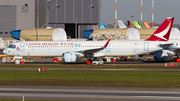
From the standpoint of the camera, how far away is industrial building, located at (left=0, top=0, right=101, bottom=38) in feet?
326

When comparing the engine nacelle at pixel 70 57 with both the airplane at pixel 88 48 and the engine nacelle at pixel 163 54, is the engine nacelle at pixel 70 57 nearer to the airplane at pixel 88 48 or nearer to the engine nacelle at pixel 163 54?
the airplane at pixel 88 48

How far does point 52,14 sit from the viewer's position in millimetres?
99125

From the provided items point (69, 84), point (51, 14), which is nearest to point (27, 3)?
point (51, 14)

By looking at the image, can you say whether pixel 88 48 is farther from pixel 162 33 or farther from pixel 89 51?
pixel 162 33

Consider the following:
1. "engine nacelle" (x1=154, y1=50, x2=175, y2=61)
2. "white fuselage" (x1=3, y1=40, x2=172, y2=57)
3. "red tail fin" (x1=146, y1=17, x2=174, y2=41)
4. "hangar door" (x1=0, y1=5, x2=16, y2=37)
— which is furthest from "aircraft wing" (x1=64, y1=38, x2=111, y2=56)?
"hangar door" (x1=0, y1=5, x2=16, y2=37)

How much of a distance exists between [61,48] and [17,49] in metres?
8.05

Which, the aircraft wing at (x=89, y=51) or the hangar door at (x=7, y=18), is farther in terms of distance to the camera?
the hangar door at (x=7, y=18)

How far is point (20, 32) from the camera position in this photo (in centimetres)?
8550

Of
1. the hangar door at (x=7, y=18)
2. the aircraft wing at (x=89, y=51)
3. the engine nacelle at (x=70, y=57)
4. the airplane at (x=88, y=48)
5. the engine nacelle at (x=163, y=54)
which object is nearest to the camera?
the engine nacelle at (x=70, y=57)

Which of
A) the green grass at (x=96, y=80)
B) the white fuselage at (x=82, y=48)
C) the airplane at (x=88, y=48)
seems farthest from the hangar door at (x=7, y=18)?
the green grass at (x=96, y=80)

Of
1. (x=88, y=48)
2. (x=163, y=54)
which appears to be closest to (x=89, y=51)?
(x=88, y=48)

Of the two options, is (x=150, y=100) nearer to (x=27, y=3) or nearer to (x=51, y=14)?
(x=51, y=14)

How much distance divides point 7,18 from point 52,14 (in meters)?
18.8

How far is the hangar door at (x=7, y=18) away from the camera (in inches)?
4144
